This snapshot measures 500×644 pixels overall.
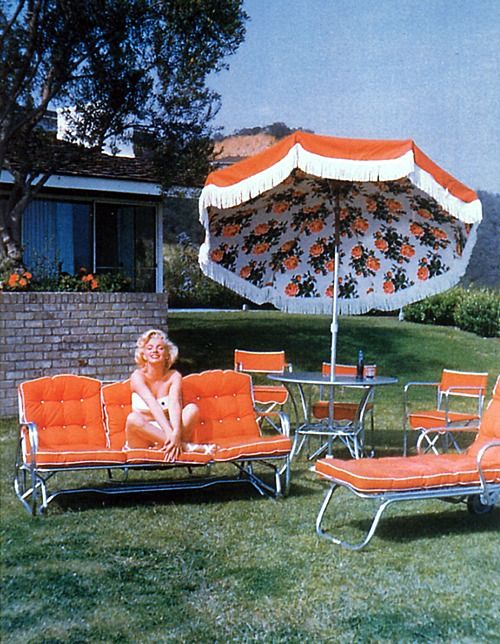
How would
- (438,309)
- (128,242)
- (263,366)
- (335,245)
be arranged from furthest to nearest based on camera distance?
1. (438,309)
2. (128,242)
3. (263,366)
4. (335,245)

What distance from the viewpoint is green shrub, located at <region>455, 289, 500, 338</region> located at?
51.3 feet

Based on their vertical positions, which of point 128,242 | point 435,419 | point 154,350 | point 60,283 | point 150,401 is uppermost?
point 128,242

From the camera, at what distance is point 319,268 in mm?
6551

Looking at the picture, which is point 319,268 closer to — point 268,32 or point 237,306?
point 268,32

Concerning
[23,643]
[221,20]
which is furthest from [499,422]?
[221,20]

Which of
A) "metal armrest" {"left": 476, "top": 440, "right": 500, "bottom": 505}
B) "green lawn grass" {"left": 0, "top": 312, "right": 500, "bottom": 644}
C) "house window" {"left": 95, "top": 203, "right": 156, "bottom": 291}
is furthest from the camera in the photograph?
"house window" {"left": 95, "top": 203, "right": 156, "bottom": 291}

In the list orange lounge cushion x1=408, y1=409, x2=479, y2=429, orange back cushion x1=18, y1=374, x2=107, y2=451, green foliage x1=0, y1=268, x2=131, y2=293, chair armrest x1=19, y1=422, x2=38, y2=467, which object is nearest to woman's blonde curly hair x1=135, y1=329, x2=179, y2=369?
orange back cushion x1=18, y1=374, x2=107, y2=451

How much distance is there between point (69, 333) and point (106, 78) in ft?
11.8

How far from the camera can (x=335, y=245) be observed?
6000mm

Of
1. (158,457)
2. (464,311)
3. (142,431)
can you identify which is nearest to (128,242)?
(464,311)

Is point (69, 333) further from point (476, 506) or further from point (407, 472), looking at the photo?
point (407, 472)

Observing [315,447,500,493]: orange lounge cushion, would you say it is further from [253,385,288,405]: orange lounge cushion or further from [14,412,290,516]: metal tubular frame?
[253,385,288,405]: orange lounge cushion

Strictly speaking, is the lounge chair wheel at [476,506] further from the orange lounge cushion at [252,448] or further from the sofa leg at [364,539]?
the orange lounge cushion at [252,448]

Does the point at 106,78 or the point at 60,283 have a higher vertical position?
the point at 106,78
